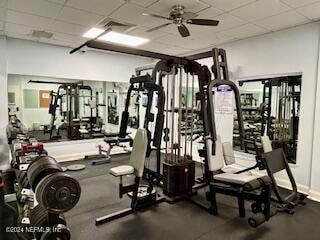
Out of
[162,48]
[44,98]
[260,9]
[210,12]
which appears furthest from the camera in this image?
[44,98]

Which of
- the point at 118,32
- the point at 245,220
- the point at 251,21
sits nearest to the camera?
the point at 245,220

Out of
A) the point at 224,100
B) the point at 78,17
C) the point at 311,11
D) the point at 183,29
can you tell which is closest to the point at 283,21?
the point at 311,11

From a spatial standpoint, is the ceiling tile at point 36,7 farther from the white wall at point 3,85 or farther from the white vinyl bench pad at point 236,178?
the white vinyl bench pad at point 236,178

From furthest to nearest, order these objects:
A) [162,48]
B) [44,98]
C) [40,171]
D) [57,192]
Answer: [44,98], [162,48], [40,171], [57,192]

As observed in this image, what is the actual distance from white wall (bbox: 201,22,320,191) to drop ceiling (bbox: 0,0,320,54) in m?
0.20

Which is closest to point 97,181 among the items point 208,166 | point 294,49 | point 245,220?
point 208,166

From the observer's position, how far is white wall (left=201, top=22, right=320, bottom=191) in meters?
3.48

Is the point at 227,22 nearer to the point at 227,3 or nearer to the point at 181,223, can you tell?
the point at 227,3

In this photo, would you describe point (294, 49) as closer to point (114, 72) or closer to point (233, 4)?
point (233, 4)

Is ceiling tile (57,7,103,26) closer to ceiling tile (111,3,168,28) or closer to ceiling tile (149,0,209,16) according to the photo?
ceiling tile (111,3,168,28)

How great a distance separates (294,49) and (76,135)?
208 inches

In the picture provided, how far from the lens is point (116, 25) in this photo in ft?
12.1

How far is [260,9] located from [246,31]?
0.98 meters

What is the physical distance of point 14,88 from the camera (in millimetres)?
5160
